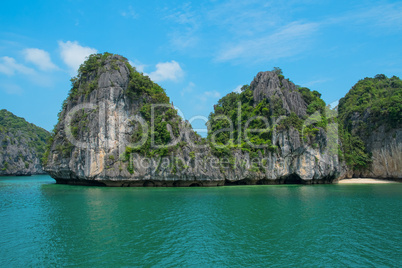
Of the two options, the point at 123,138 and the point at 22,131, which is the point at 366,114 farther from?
the point at 22,131

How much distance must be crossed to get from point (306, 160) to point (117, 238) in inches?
1105

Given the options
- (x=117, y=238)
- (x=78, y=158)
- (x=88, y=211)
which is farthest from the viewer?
(x=78, y=158)

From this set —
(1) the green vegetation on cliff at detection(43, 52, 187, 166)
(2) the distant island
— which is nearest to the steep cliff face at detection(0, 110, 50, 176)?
(2) the distant island

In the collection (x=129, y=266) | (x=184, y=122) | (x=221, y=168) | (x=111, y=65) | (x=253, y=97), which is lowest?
(x=129, y=266)

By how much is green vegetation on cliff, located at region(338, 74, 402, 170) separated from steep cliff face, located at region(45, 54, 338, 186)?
24.6ft

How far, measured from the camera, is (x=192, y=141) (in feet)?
110

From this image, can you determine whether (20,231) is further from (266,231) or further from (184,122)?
(184,122)

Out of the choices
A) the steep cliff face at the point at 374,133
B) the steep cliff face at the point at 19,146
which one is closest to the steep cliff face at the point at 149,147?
the steep cliff face at the point at 374,133

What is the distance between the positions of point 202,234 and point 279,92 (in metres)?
30.4

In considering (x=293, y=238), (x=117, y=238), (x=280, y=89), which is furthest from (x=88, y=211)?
(x=280, y=89)

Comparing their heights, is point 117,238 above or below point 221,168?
below

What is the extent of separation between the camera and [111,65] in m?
35.2

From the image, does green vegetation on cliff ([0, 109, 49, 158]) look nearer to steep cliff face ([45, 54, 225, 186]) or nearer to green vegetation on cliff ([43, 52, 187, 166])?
green vegetation on cliff ([43, 52, 187, 166])

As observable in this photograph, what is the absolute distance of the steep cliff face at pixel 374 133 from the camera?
120 ft
